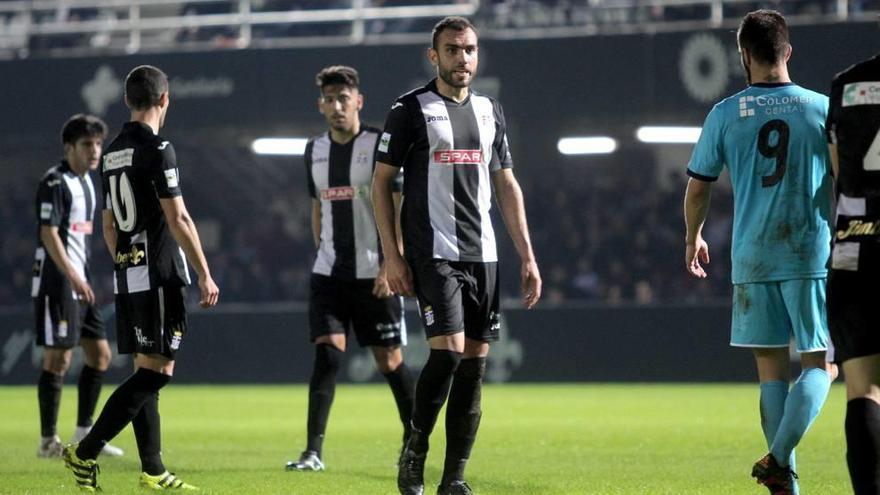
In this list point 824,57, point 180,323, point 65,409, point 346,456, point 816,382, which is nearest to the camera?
point 816,382

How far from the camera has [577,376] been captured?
1848 cm

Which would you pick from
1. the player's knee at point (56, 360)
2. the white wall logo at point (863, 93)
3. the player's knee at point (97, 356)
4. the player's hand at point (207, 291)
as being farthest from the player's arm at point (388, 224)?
the player's knee at point (56, 360)

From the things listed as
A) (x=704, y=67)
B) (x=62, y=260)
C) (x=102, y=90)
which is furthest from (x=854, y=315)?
(x=102, y=90)

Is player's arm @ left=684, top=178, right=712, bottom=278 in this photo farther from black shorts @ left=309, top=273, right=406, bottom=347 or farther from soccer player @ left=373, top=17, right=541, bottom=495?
black shorts @ left=309, top=273, right=406, bottom=347

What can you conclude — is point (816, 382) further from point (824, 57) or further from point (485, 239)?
point (824, 57)

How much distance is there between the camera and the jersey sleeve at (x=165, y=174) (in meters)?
7.01

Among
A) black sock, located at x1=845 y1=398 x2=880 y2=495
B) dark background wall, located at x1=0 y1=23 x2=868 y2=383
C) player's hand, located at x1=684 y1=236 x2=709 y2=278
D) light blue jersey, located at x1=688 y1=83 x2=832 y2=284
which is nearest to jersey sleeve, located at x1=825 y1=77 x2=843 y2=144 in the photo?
black sock, located at x1=845 y1=398 x2=880 y2=495

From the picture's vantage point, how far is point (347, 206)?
8844mm

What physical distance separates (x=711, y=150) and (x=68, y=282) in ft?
17.5

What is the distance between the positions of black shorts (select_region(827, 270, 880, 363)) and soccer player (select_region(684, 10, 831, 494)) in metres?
1.28

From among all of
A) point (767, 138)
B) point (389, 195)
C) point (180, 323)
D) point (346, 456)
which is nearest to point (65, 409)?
point (346, 456)

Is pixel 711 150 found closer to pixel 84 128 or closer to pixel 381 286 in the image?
pixel 381 286

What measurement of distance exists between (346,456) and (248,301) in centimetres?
1432

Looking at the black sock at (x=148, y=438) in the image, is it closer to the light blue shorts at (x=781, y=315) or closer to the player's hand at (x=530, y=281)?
the player's hand at (x=530, y=281)
